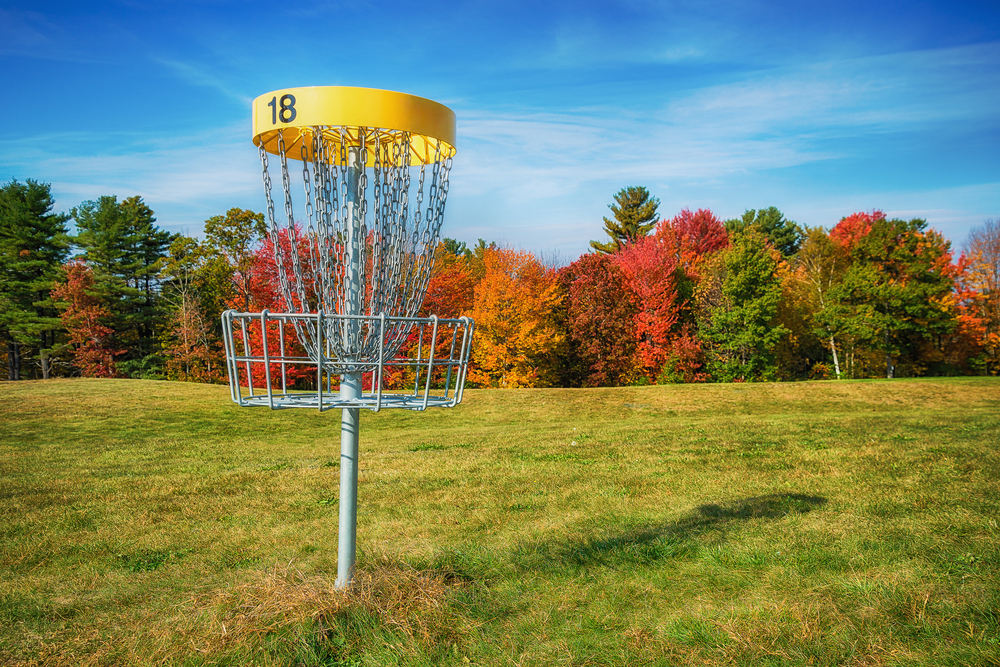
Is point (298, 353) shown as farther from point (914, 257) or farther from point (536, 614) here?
point (914, 257)

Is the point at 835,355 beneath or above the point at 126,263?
beneath

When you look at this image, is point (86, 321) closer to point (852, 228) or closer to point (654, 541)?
point (654, 541)

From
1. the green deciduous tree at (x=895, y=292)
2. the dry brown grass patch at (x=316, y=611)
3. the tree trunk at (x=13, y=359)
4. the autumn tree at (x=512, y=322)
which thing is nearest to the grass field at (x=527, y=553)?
the dry brown grass patch at (x=316, y=611)

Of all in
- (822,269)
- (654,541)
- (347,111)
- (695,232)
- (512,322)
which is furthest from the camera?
(695,232)

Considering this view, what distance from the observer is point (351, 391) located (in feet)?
10.3

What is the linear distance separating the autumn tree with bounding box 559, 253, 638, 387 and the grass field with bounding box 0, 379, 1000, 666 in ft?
60.6

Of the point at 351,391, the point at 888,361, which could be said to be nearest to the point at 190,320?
the point at 351,391

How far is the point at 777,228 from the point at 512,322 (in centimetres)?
2629

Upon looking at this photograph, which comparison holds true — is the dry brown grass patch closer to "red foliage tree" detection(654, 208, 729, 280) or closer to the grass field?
the grass field

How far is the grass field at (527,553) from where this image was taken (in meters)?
3.04

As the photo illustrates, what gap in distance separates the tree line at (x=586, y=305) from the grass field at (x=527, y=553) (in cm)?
1835

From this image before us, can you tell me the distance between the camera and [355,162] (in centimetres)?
325

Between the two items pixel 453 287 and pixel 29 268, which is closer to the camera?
pixel 453 287

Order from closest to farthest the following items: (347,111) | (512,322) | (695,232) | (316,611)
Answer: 1. (347,111)
2. (316,611)
3. (512,322)
4. (695,232)
